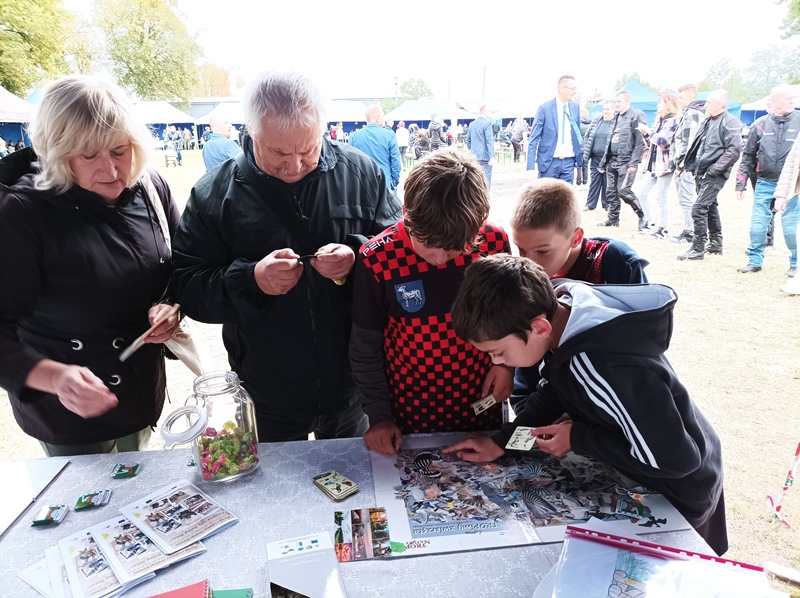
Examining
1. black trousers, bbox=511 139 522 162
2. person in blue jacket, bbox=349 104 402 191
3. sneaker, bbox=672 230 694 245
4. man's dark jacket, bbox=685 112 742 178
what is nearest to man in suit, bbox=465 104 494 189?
person in blue jacket, bbox=349 104 402 191

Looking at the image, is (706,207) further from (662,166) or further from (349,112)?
(349,112)

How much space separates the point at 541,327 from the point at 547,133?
6082mm

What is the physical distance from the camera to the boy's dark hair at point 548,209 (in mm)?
1563

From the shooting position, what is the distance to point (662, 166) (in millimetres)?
6703

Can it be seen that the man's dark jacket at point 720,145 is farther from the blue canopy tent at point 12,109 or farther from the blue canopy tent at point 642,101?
the blue canopy tent at point 12,109

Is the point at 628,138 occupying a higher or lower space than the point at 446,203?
lower

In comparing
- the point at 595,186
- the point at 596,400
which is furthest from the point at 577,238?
the point at 595,186

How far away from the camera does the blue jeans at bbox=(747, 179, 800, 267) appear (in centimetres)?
505

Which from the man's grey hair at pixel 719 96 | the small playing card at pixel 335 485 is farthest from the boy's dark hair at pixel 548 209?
the man's grey hair at pixel 719 96

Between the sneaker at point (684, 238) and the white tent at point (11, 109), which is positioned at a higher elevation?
the white tent at point (11, 109)

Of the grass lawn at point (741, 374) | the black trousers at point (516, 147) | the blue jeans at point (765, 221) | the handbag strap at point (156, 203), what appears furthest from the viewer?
the black trousers at point (516, 147)

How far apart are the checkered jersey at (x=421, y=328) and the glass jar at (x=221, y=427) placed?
364 millimetres

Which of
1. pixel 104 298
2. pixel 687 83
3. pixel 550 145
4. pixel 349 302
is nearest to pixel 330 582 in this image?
pixel 349 302

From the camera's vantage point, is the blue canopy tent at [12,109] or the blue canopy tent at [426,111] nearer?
the blue canopy tent at [12,109]
